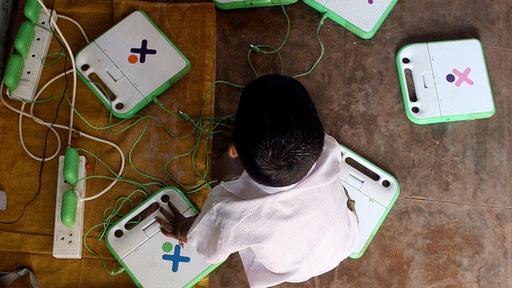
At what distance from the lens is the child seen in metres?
0.62

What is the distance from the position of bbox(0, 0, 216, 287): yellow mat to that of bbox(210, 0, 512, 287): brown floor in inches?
2.4

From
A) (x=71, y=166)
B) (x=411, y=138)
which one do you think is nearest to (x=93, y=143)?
(x=71, y=166)

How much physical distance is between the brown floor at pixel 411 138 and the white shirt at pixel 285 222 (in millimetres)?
313

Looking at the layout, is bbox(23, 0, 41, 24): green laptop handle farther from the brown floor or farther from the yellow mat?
the brown floor

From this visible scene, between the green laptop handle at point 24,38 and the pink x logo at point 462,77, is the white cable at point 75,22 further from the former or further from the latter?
the pink x logo at point 462,77

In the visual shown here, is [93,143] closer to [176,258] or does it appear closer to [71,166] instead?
[71,166]

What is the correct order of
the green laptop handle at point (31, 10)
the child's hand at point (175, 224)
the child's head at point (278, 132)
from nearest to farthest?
the child's head at point (278, 132), the child's hand at point (175, 224), the green laptop handle at point (31, 10)

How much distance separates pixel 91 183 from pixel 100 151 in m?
0.08

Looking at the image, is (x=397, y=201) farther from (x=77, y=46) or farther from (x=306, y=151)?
(x=77, y=46)

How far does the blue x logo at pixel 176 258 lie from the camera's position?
1.03 meters

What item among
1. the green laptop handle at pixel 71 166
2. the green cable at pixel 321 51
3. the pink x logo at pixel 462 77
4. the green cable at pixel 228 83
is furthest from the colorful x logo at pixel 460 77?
the green laptop handle at pixel 71 166

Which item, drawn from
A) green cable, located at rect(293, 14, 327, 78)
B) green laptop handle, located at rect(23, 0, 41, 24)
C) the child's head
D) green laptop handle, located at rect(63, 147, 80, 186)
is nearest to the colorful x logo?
green cable, located at rect(293, 14, 327, 78)

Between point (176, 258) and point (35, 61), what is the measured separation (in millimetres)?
570

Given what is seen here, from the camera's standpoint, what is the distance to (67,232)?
1045 mm
